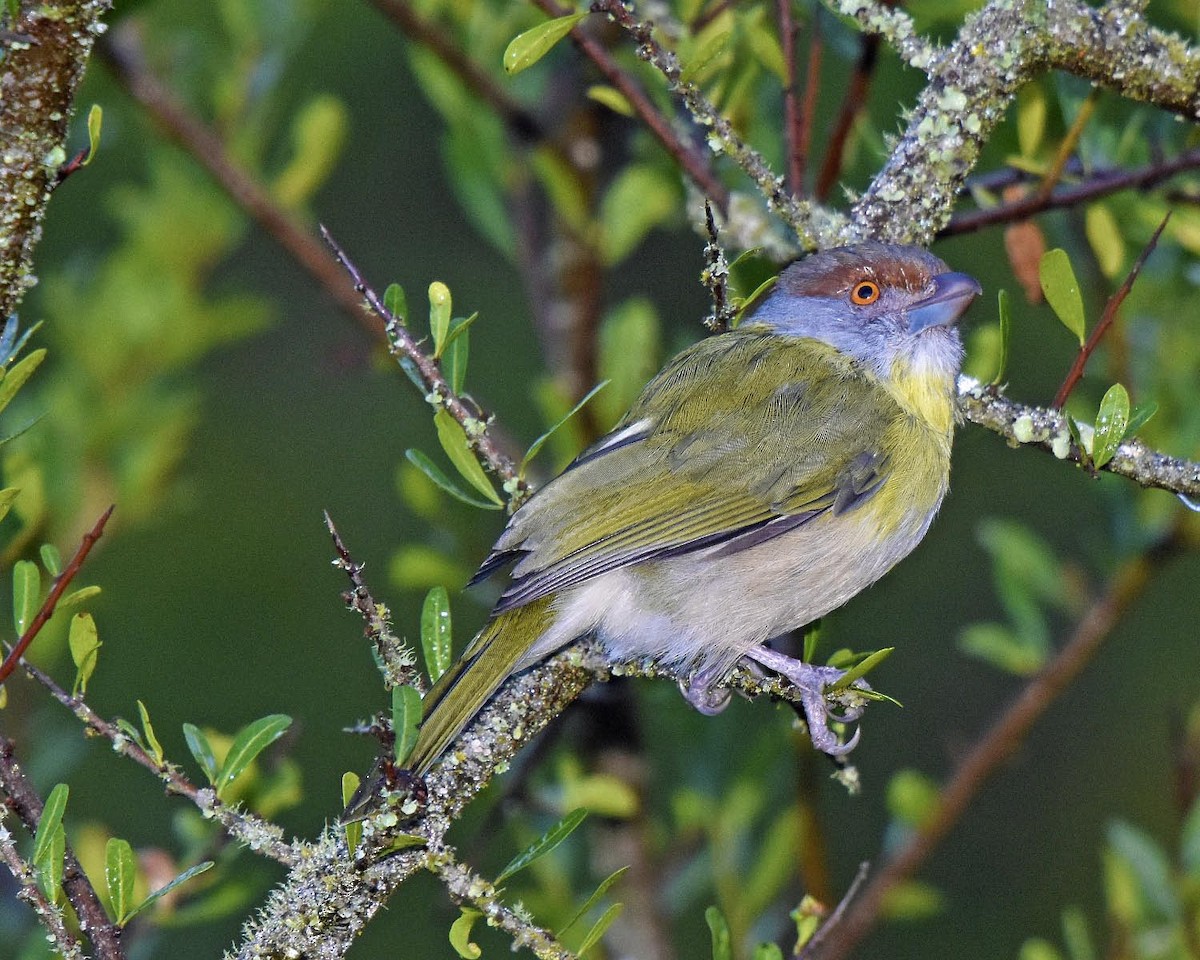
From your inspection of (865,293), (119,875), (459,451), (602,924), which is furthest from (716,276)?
(119,875)

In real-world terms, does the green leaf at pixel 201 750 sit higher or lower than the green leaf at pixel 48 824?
lower

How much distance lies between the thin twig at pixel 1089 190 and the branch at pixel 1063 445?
0.41 metres

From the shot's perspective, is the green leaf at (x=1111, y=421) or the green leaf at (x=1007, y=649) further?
the green leaf at (x=1007, y=649)

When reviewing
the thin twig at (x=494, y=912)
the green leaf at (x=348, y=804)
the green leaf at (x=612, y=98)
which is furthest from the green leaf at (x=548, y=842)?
the green leaf at (x=612, y=98)

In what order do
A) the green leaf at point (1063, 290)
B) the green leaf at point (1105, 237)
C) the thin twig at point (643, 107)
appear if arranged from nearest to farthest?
the green leaf at point (1063, 290) → the thin twig at point (643, 107) → the green leaf at point (1105, 237)

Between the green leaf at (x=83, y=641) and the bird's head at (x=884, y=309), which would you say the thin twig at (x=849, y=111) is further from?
the green leaf at (x=83, y=641)

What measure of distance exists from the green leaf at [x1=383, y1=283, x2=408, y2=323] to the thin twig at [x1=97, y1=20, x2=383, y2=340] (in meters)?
1.03

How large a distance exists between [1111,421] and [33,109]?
1.78 metres

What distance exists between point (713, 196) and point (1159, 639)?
517 cm

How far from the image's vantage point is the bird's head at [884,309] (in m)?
3.20

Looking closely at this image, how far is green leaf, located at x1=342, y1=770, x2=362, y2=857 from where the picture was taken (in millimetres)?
1962

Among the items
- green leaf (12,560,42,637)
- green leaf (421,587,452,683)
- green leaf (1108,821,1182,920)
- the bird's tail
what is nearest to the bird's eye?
the bird's tail

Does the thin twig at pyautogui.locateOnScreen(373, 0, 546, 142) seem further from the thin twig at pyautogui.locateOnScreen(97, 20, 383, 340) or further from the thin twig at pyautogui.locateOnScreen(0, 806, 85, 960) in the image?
the thin twig at pyautogui.locateOnScreen(0, 806, 85, 960)

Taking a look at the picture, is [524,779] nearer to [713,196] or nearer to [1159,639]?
[713,196]
